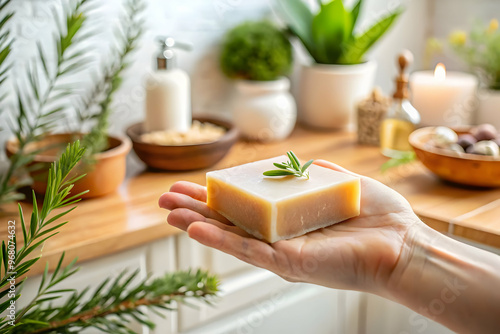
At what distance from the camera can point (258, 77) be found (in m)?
1.38

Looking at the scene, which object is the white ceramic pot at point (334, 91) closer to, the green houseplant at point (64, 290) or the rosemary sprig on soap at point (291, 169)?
the rosemary sprig on soap at point (291, 169)

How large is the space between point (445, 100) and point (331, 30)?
1.19ft

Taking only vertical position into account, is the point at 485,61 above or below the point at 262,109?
above

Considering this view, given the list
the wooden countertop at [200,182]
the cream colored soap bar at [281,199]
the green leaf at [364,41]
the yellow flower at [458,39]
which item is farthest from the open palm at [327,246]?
the yellow flower at [458,39]

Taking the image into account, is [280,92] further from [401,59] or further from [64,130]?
[64,130]

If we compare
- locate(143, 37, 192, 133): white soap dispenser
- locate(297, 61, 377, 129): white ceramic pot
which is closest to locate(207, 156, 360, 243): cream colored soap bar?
locate(143, 37, 192, 133): white soap dispenser

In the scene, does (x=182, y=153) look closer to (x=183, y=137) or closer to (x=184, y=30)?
(x=183, y=137)

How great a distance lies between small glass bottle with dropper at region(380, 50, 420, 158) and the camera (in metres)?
1.32

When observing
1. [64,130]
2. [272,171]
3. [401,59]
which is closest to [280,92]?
[401,59]

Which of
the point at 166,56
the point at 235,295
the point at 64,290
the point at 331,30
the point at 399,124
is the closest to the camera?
the point at 64,290

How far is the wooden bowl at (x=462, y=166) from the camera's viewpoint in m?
1.03

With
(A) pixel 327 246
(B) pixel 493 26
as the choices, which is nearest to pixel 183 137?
(A) pixel 327 246

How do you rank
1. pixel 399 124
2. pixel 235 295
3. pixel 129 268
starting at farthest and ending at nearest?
pixel 399 124 → pixel 235 295 → pixel 129 268

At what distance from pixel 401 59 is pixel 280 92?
315 millimetres
